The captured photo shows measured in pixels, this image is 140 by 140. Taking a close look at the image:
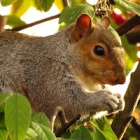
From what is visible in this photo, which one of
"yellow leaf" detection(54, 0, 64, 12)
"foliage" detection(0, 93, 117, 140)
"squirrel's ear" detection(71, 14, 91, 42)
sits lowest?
"foliage" detection(0, 93, 117, 140)

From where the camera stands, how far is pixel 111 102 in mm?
3047

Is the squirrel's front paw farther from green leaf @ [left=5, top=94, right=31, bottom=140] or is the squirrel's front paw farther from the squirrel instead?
green leaf @ [left=5, top=94, right=31, bottom=140]

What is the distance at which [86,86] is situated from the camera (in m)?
3.38

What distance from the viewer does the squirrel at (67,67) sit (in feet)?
10.5

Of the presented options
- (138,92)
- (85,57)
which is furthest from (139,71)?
(85,57)

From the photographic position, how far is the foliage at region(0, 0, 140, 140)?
7.16 ft

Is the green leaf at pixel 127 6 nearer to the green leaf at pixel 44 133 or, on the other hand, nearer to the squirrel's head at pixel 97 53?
the squirrel's head at pixel 97 53

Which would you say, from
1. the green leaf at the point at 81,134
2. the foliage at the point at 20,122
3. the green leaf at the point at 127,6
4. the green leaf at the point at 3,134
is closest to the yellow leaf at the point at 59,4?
the green leaf at the point at 127,6

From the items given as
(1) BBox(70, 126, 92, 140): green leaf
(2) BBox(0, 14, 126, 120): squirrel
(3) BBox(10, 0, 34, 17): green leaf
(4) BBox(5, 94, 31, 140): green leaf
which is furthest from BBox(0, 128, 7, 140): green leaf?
(3) BBox(10, 0, 34, 17): green leaf

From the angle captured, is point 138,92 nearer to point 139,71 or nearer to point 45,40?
point 139,71

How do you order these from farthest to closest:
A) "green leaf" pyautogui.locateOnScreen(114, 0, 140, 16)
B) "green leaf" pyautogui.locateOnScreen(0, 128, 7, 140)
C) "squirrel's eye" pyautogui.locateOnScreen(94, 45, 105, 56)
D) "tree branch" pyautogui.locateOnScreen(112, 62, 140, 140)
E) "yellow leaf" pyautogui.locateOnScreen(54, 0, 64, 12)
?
"yellow leaf" pyautogui.locateOnScreen(54, 0, 64, 12) < "tree branch" pyautogui.locateOnScreen(112, 62, 140, 140) < "squirrel's eye" pyautogui.locateOnScreen(94, 45, 105, 56) < "green leaf" pyautogui.locateOnScreen(114, 0, 140, 16) < "green leaf" pyautogui.locateOnScreen(0, 128, 7, 140)

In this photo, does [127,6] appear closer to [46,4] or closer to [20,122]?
[46,4]

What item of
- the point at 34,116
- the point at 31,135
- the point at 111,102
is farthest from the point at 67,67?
the point at 31,135

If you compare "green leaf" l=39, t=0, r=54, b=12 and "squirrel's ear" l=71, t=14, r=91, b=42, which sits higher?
"green leaf" l=39, t=0, r=54, b=12
